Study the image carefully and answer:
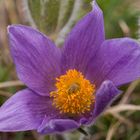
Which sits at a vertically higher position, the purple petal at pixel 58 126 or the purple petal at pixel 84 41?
the purple petal at pixel 84 41

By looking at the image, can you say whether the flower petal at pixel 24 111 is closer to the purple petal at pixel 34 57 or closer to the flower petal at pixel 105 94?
the purple petal at pixel 34 57

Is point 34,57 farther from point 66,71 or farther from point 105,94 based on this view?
point 105,94

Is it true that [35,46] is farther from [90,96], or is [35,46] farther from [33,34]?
[90,96]

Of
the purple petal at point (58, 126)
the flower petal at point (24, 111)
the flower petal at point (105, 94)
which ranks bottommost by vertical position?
the flower petal at point (24, 111)

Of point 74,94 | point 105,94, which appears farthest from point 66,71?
point 105,94

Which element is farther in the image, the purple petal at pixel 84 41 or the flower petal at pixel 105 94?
the purple petal at pixel 84 41

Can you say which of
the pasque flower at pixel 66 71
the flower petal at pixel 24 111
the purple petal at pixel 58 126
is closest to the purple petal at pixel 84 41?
the pasque flower at pixel 66 71
